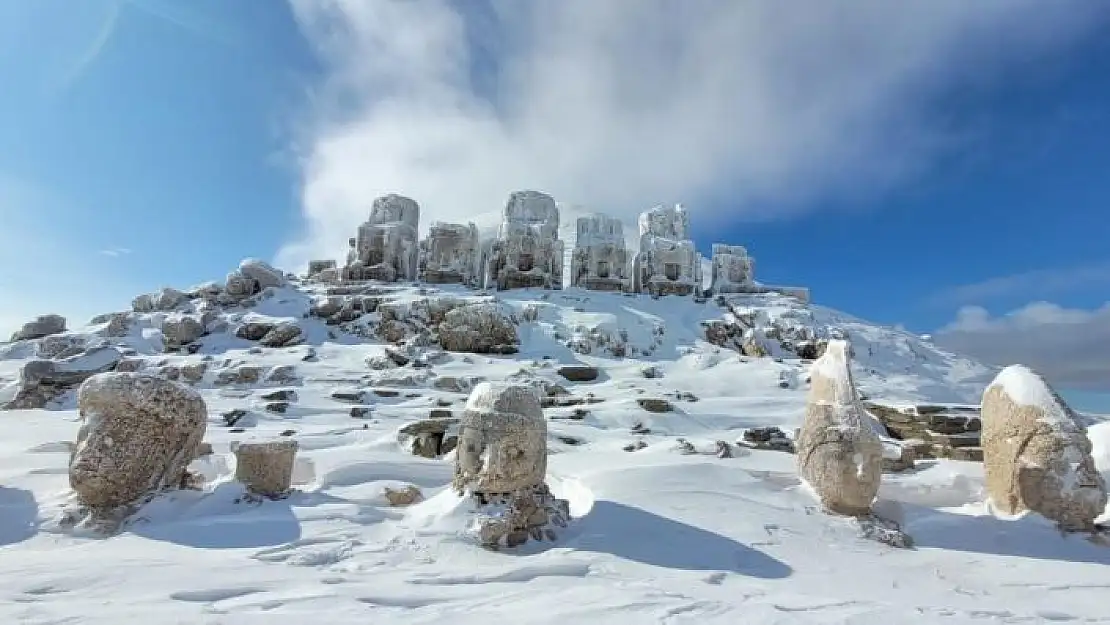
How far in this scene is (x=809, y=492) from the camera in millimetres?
7949

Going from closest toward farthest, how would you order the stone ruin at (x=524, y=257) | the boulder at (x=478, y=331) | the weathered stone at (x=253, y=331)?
the boulder at (x=478, y=331) → the weathered stone at (x=253, y=331) → the stone ruin at (x=524, y=257)

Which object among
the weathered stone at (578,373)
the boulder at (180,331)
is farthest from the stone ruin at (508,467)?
the boulder at (180,331)

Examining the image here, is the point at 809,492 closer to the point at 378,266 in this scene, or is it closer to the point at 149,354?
the point at 149,354

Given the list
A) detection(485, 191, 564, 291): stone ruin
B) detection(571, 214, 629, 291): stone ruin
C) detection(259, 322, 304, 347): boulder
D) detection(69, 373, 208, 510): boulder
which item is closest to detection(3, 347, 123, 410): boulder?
detection(259, 322, 304, 347): boulder

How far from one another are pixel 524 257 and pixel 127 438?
28971 mm

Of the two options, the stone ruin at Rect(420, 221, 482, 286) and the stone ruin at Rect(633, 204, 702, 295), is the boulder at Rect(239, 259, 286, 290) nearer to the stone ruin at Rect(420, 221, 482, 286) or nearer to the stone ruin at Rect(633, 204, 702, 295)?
the stone ruin at Rect(420, 221, 482, 286)

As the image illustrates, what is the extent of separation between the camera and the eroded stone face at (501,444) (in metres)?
6.55

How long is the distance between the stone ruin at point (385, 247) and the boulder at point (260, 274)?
12.0ft

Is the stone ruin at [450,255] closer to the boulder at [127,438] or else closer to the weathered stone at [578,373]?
the weathered stone at [578,373]

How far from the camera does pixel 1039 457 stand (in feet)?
24.1

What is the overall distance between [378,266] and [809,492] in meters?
29.2

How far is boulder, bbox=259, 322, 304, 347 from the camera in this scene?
2505cm

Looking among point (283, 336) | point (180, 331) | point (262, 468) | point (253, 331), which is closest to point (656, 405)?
point (262, 468)

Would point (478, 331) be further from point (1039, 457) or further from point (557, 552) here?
point (1039, 457)
